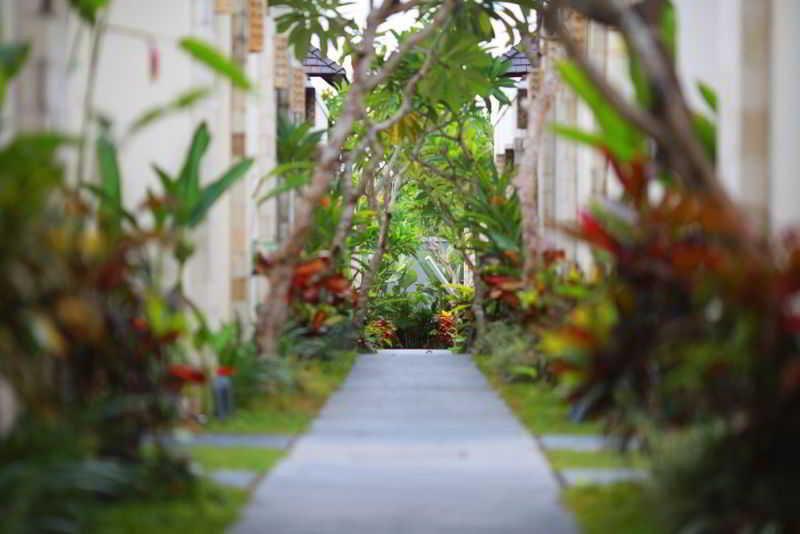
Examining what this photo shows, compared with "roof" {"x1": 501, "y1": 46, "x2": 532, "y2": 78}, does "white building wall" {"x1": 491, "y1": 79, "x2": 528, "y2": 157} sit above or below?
below

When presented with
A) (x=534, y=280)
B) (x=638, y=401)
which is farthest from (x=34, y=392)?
(x=534, y=280)

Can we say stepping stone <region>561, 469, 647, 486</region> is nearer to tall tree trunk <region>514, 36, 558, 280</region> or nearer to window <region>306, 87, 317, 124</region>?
tall tree trunk <region>514, 36, 558, 280</region>

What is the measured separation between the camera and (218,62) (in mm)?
6688

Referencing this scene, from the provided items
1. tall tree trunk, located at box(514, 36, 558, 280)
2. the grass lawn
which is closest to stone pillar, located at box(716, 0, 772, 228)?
the grass lawn

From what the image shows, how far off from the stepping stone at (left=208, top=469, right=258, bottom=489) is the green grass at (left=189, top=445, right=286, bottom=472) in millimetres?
92

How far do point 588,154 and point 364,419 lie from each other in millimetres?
4369

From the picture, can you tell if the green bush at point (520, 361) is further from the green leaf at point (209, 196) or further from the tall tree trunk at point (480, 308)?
the green leaf at point (209, 196)

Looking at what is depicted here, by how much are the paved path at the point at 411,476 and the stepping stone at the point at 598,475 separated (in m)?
0.10

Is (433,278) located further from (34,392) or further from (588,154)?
(34,392)

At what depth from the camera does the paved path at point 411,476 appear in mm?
6461

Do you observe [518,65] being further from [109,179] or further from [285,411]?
A: [109,179]

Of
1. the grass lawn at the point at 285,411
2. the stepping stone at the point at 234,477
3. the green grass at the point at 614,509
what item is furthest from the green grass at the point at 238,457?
the green grass at the point at 614,509

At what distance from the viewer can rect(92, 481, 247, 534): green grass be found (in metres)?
6.07

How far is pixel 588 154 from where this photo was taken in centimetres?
1400
